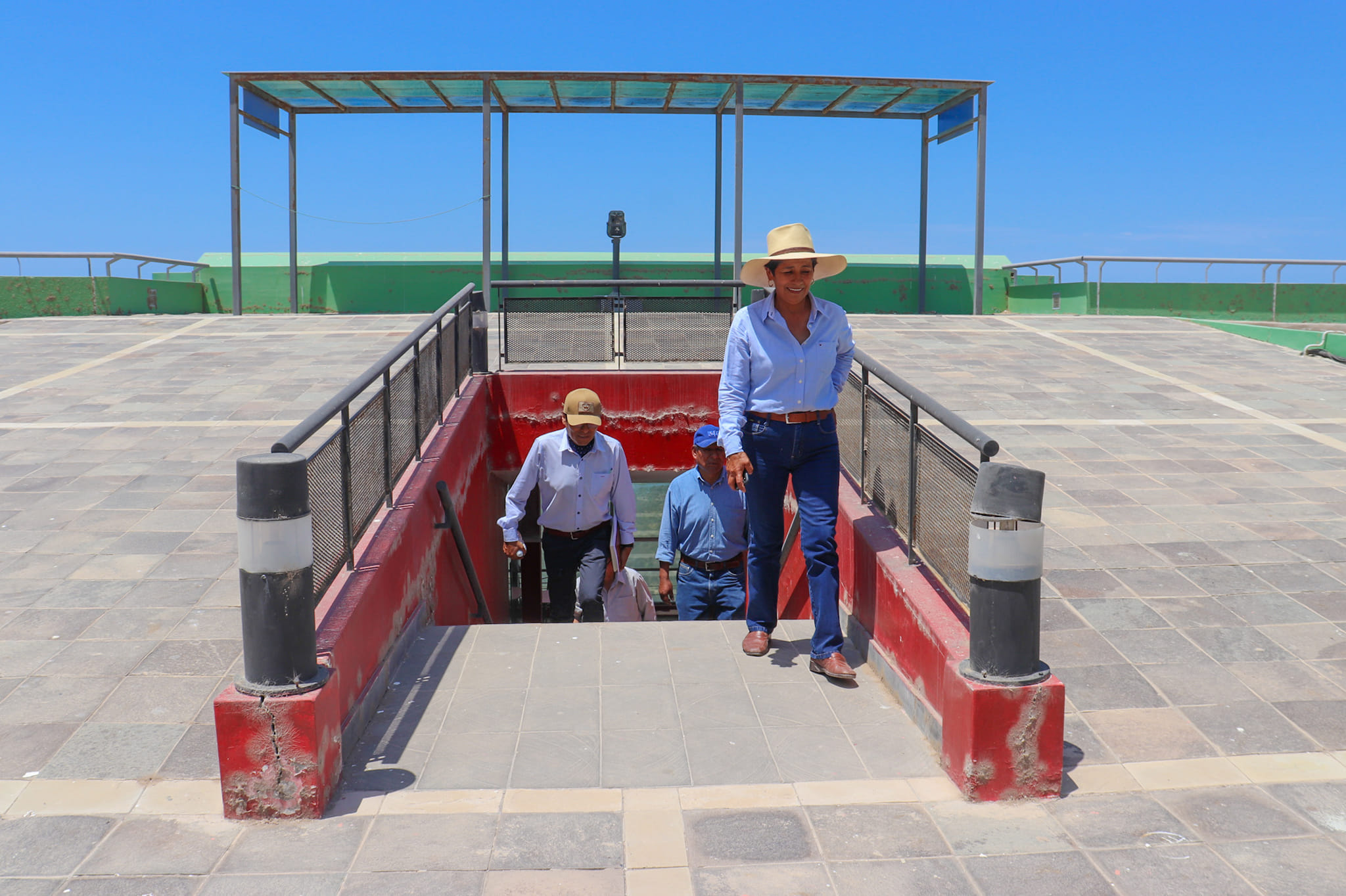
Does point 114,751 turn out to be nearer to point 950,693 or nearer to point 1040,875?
point 950,693

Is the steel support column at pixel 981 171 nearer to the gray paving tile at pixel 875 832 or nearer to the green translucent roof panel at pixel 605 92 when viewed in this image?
the green translucent roof panel at pixel 605 92

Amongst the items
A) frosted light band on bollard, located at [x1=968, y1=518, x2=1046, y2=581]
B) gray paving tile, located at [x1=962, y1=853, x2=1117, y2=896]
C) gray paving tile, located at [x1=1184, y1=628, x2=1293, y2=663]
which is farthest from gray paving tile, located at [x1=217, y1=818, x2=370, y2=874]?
gray paving tile, located at [x1=1184, y1=628, x2=1293, y2=663]

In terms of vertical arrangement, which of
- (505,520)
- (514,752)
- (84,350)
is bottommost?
(514,752)

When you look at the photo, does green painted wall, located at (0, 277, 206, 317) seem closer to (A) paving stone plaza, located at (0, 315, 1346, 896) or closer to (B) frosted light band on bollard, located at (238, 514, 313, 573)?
(A) paving stone plaza, located at (0, 315, 1346, 896)

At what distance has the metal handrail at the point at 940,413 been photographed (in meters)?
3.52

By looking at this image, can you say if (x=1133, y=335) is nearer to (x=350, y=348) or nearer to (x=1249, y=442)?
(x=1249, y=442)

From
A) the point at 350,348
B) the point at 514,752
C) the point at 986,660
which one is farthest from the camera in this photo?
the point at 350,348

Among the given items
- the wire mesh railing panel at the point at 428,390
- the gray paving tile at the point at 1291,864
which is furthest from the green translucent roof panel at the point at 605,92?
the gray paving tile at the point at 1291,864

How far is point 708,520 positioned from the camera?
6.73 metres

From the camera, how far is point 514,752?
3.80 metres

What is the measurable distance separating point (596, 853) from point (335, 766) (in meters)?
1.04

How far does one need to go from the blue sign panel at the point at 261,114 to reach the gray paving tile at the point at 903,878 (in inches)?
659

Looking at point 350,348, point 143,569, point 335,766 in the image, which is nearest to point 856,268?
point 350,348

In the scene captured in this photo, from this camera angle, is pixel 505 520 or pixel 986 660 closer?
pixel 986 660
